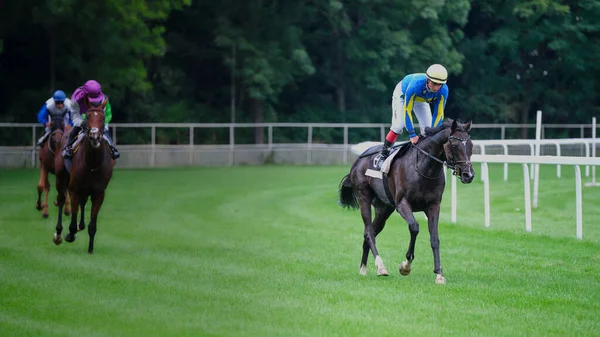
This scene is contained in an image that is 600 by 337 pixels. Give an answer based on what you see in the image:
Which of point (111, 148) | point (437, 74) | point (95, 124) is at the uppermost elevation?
point (437, 74)

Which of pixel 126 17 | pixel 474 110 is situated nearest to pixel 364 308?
pixel 126 17

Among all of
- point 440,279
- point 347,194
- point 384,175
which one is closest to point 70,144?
point 347,194

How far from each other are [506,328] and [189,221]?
10858mm

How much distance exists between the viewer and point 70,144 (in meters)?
14.6

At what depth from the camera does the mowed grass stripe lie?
8141 mm

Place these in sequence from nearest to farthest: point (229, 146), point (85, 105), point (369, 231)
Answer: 1. point (369, 231)
2. point (85, 105)
3. point (229, 146)

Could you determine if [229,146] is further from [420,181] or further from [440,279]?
[440,279]

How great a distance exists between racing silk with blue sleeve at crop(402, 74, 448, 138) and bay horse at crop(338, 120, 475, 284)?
0.28 meters

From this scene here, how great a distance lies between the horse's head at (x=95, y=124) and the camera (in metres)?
13.4

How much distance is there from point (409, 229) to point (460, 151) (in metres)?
0.89

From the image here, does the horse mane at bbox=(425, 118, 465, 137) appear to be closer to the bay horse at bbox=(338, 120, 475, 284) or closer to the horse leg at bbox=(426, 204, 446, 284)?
the bay horse at bbox=(338, 120, 475, 284)

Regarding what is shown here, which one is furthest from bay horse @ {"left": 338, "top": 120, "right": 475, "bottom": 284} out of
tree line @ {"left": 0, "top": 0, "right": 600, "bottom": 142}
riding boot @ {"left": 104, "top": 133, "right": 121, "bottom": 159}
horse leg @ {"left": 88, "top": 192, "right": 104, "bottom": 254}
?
tree line @ {"left": 0, "top": 0, "right": 600, "bottom": 142}

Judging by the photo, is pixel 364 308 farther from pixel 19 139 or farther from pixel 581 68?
pixel 581 68

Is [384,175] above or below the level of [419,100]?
below
